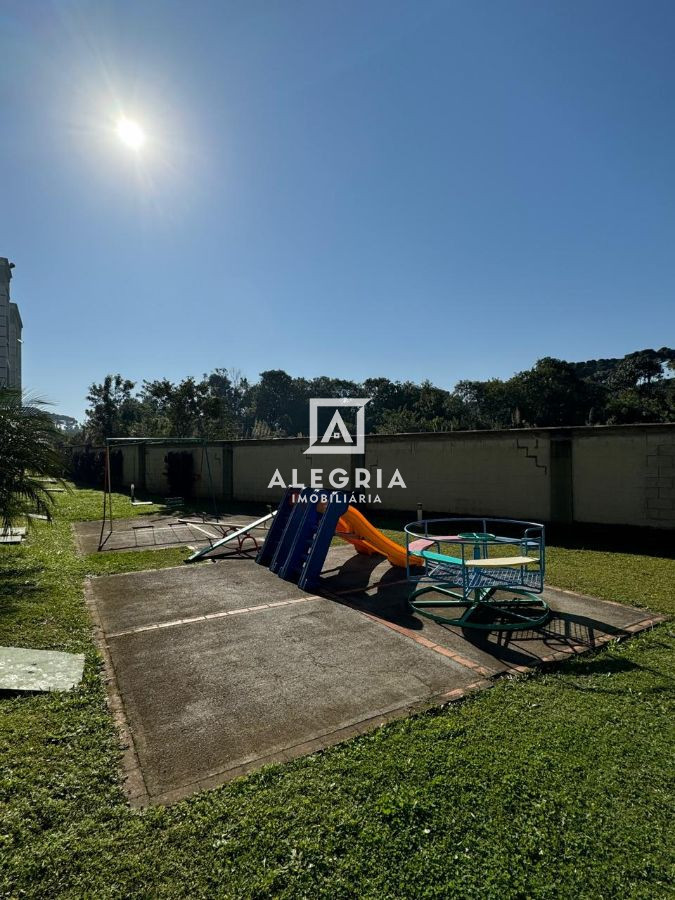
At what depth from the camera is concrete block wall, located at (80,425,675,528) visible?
10.6 metres

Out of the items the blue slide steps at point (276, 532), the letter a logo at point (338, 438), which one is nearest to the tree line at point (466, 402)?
the letter a logo at point (338, 438)

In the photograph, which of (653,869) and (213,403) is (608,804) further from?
(213,403)

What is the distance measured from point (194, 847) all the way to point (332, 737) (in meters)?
1.18

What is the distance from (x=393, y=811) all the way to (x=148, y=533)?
11.8 meters

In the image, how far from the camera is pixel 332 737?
3363 millimetres

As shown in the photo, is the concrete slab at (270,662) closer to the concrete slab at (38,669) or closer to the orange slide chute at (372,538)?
the concrete slab at (38,669)

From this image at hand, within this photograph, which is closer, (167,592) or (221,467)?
(167,592)

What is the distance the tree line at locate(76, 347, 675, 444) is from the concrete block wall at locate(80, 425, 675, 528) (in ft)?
45.3

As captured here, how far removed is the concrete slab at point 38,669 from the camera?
13.3 ft

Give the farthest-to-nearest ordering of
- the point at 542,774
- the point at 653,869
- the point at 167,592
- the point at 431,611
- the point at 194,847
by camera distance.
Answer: the point at 167,592 → the point at 431,611 → the point at 542,774 → the point at 194,847 → the point at 653,869

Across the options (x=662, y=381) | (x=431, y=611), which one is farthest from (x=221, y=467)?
(x=662, y=381)

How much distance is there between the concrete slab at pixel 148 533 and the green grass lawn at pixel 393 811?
24.7 feet

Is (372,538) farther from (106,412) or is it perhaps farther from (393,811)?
(106,412)

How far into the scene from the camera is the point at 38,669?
171 inches
